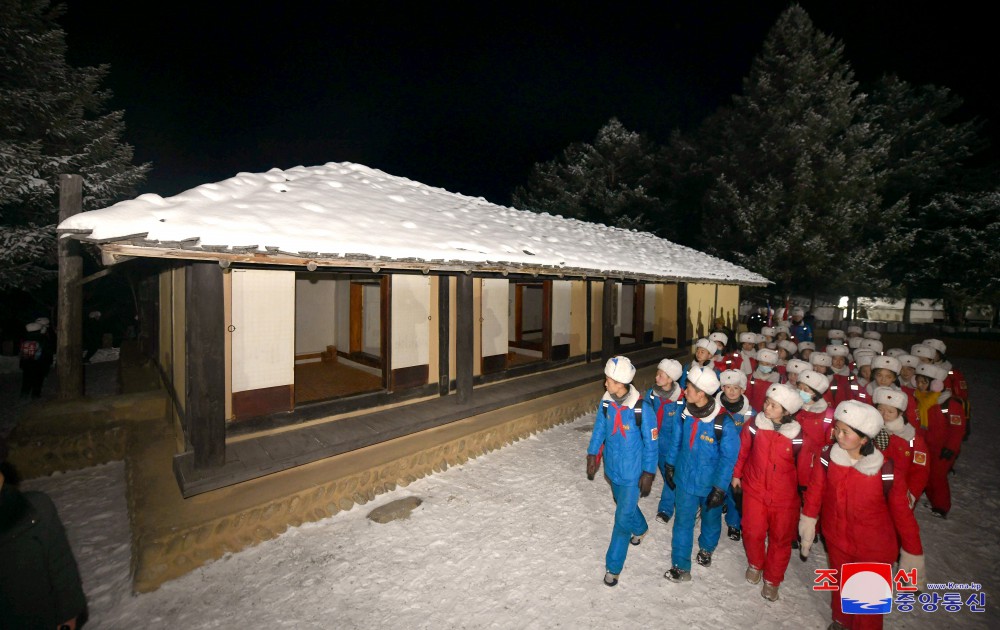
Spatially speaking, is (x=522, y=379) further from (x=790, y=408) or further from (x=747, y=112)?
(x=747, y=112)

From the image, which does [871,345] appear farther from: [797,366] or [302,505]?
[302,505]

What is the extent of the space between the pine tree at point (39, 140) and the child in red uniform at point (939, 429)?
59.0ft

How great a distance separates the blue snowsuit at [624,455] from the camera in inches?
136

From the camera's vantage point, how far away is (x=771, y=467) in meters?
3.31

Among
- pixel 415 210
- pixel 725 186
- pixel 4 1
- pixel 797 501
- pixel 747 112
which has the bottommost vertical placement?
pixel 797 501

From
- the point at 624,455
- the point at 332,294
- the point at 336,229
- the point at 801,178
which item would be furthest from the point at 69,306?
the point at 801,178

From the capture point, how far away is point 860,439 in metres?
2.87

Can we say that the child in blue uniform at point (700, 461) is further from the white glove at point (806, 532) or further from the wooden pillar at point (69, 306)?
the wooden pillar at point (69, 306)

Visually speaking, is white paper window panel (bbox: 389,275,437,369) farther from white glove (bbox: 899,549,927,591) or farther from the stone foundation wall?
white glove (bbox: 899,549,927,591)

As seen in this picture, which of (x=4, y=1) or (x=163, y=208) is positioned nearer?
(x=163, y=208)

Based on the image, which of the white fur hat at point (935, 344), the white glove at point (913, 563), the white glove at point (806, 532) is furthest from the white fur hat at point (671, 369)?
the white fur hat at point (935, 344)

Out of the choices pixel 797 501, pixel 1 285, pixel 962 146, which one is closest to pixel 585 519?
pixel 797 501

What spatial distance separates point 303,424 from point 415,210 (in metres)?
3.88

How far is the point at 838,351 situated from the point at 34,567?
8.04 m
